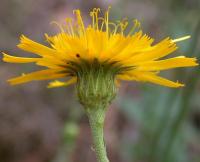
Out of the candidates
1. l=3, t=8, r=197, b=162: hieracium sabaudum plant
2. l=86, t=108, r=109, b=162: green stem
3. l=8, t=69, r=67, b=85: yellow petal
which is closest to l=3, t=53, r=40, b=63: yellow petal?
l=3, t=8, r=197, b=162: hieracium sabaudum plant

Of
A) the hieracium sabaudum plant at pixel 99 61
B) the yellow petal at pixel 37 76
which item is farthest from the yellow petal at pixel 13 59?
the yellow petal at pixel 37 76

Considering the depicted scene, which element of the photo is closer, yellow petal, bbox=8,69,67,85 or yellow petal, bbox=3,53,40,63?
yellow petal, bbox=3,53,40,63

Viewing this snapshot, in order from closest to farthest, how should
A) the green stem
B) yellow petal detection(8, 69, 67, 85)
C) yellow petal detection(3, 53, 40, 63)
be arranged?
the green stem < yellow petal detection(3, 53, 40, 63) < yellow petal detection(8, 69, 67, 85)

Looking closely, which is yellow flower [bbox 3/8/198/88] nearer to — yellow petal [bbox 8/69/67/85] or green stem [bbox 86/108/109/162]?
yellow petal [bbox 8/69/67/85]

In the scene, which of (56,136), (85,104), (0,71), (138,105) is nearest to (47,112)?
(56,136)

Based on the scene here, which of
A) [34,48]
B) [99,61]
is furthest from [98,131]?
[34,48]

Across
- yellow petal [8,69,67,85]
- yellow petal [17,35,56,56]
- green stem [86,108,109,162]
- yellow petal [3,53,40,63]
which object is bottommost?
green stem [86,108,109,162]

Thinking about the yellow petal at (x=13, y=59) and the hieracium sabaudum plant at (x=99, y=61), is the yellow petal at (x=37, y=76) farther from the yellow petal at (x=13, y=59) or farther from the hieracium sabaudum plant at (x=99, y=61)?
the yellow petal at (x=13, y=59)

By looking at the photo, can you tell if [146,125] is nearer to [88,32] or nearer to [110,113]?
[110,113]
